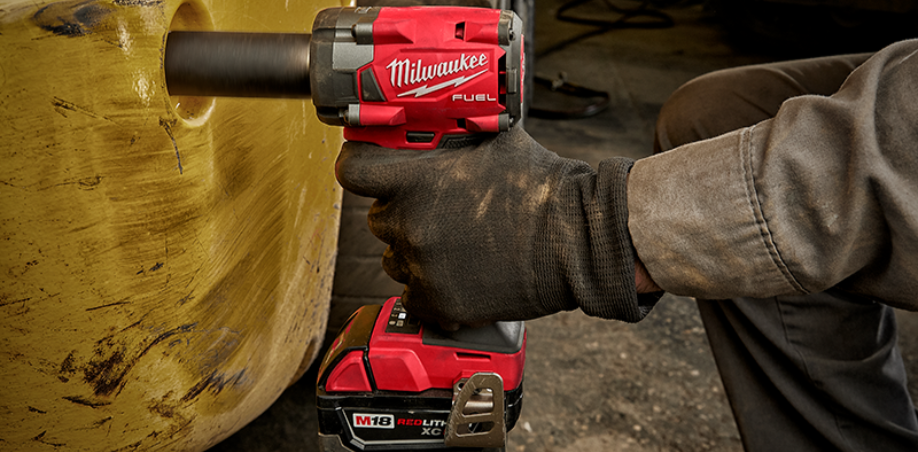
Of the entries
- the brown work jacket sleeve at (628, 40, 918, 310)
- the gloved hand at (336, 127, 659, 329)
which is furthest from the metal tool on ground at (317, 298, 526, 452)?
the brown work jacket sleeve at (628, 40, 918, 310)

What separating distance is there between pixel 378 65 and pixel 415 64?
0.12ft

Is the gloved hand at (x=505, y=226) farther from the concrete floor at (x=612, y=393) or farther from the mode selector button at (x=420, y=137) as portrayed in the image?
the concrete floor at (x=612, y=393)

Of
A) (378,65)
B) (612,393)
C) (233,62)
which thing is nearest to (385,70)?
(378,65)

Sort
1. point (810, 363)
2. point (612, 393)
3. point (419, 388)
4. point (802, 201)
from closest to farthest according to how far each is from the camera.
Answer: point (802, 201) < point (419, 388) < point (810, 363) < point (612, 393)

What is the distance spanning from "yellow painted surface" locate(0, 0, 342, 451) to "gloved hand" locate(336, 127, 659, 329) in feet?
0.62

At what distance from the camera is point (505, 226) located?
2.17 ft

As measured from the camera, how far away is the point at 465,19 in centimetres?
62

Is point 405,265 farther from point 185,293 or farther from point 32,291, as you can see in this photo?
point 32,291

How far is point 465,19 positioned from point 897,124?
1.29 feet

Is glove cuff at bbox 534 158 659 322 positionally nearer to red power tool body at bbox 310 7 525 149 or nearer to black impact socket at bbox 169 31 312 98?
red power tool body at bbox 310 7 525 149

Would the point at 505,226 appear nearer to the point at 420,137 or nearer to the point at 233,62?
the point at 420,137

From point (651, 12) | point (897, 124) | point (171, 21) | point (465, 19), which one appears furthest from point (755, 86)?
point (651, 12)

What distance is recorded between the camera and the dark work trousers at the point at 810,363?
0.97 m

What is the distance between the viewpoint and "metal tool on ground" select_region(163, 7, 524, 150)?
2.01 ft
